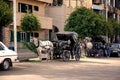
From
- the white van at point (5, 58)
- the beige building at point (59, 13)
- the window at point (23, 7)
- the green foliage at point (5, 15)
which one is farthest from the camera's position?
the beige building at point (59, 13)

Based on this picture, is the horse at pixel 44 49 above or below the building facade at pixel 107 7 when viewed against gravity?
below

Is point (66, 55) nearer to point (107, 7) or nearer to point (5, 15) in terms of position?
point (5, 15)

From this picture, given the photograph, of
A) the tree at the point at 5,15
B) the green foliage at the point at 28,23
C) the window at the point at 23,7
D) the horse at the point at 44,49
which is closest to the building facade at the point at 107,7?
the window at the point at 23,7

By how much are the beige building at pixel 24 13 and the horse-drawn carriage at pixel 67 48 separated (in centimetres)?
842

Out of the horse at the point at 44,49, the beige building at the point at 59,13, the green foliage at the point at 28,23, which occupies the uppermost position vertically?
the beige building at the point at 59,13

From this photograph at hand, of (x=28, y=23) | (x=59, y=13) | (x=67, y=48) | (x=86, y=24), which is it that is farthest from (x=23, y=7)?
(x=67, y=48)

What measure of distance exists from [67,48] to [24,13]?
1213 cm

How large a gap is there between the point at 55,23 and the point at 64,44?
20648mm

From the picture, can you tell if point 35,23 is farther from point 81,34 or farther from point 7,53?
point 7,53

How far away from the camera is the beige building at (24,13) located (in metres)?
40.1

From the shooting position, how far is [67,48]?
1221 inches

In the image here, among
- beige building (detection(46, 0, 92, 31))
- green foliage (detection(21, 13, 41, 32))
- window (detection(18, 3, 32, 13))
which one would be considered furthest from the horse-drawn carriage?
beige building (detection(46, 0, 92, 31))

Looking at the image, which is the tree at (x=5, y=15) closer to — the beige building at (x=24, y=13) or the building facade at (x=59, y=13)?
the beige building at (x=24, y=13)

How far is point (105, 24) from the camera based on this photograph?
46.8 m
